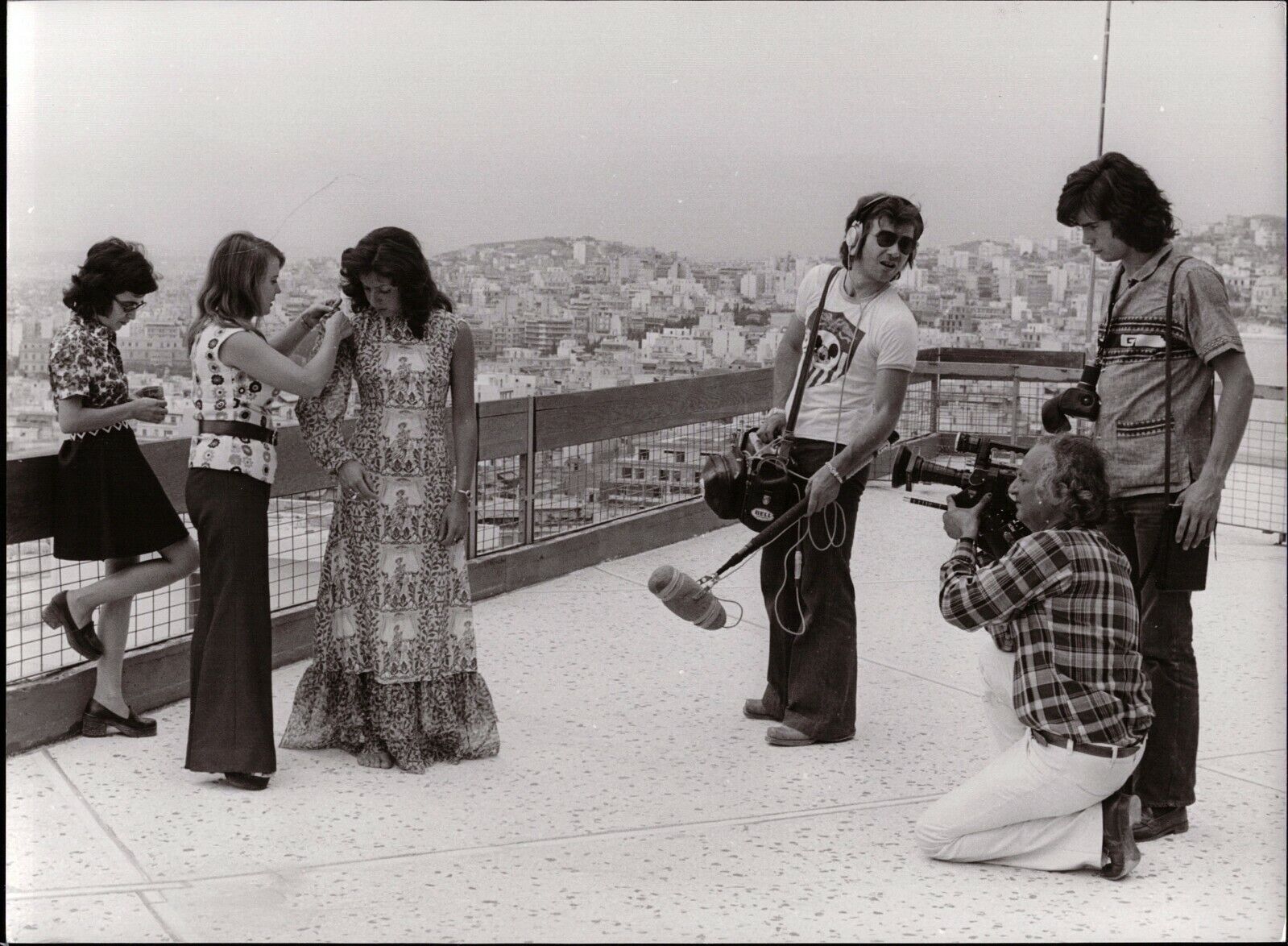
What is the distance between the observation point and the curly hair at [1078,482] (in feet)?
9.39

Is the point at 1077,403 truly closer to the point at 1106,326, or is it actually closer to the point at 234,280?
the point at 1106,326

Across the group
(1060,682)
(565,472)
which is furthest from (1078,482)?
(565,472)

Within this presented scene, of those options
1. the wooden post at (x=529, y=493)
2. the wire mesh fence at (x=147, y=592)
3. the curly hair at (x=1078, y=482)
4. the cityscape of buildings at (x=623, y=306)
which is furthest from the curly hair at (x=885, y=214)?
the wooden post at (x=529, y=493)

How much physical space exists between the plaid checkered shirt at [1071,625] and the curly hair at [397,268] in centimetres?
152

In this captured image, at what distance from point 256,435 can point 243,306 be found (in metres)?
0.32

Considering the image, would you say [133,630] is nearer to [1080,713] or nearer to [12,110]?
[12,110]

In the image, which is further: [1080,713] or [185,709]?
[185,709]

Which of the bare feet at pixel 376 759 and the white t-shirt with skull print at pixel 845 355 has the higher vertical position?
the white t-shirt with skull print at pixel 845 355

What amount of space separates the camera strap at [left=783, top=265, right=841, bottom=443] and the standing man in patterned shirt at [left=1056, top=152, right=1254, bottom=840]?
78cm

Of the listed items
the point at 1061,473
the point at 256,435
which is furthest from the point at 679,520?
the point at 1061,473

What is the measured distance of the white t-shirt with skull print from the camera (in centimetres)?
359

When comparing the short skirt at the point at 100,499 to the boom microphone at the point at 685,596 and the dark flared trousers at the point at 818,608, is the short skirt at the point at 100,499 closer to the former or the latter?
the boom microphone at the point at 685,596

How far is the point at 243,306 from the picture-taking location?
3.38 m

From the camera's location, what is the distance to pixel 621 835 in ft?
10.2
